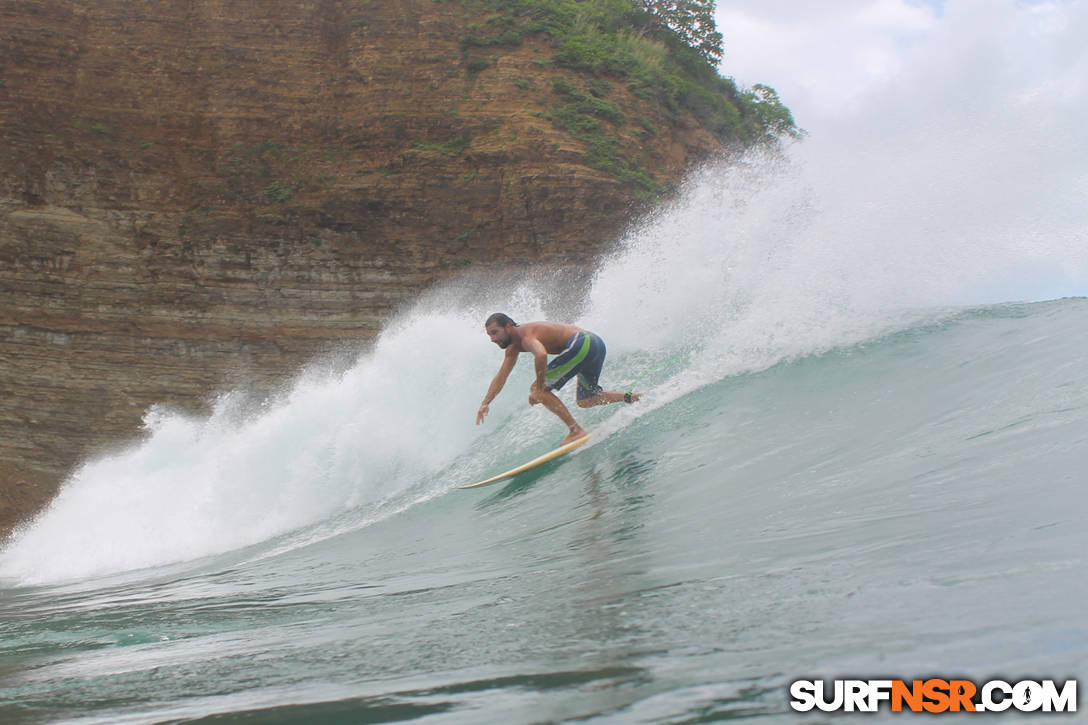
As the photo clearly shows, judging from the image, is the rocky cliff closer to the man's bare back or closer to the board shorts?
the board shorts

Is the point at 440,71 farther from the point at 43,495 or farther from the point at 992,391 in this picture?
the point at 992,391

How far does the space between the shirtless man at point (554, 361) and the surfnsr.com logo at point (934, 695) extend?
571 cm

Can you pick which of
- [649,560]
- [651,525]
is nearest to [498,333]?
[651,525]

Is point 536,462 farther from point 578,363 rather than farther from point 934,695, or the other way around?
point 934,695

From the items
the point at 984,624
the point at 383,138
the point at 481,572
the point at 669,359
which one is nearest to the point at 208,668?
the point at 481,572

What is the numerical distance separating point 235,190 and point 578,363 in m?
13.8

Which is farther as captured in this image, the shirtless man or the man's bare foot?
the man's bare foot

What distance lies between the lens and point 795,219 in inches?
373

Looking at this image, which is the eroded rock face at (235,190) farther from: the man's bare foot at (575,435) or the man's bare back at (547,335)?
the man's bare foot at (575,435)

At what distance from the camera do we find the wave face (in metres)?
1.74

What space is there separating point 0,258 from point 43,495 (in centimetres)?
515

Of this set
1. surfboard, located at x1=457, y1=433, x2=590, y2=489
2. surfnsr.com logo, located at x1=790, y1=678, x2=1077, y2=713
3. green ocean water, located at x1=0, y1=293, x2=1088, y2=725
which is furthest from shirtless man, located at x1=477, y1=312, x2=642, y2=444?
surfnsr.com logo, located at x1=790, y1=678, x2=1077, y2=713

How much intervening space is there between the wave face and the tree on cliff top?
1804 cm

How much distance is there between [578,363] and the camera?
25.3ft
